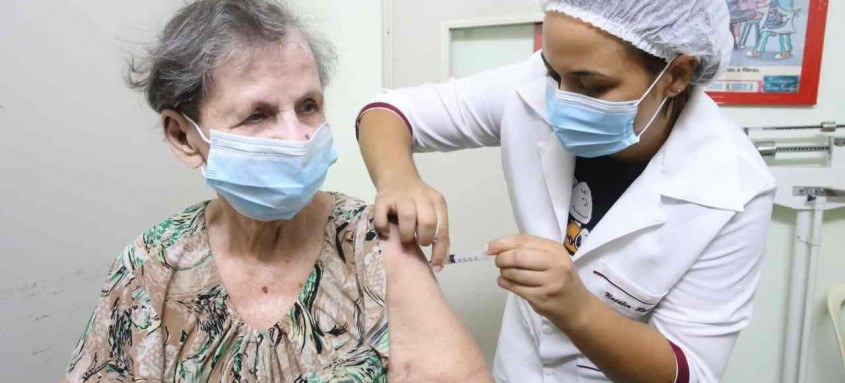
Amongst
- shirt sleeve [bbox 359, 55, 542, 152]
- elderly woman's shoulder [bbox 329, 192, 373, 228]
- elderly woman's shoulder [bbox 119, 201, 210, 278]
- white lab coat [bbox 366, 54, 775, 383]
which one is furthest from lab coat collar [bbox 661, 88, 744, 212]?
elderly woman's shoulder [bbox 119, 201, 210, 278]

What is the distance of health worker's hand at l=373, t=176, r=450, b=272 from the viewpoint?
0.88m

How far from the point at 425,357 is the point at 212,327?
37 cm

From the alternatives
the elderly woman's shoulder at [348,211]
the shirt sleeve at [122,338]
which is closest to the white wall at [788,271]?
the elderly woman's shoulder at [348,211]

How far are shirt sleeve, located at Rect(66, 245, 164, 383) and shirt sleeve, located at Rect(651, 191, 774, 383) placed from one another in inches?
34.6

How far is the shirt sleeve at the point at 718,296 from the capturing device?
928 millimetres

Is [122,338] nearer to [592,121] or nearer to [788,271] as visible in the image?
[592,121]

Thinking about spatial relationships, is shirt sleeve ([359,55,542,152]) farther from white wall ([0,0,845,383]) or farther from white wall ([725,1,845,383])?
white wall ([725,1,845,383])

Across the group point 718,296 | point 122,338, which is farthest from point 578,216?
point 122,338

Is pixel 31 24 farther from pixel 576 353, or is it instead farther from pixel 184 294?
pixel 576 353

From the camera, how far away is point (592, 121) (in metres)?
0.95

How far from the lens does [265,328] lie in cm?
94

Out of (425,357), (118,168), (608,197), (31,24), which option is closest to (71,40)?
(31,24)

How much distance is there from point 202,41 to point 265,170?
229 mm

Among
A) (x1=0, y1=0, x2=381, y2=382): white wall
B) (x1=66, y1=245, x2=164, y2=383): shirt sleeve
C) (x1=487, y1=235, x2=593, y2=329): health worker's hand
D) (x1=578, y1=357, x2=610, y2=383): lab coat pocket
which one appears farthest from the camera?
(x1=0, y1=0, x2=381, y2=382): white wall
